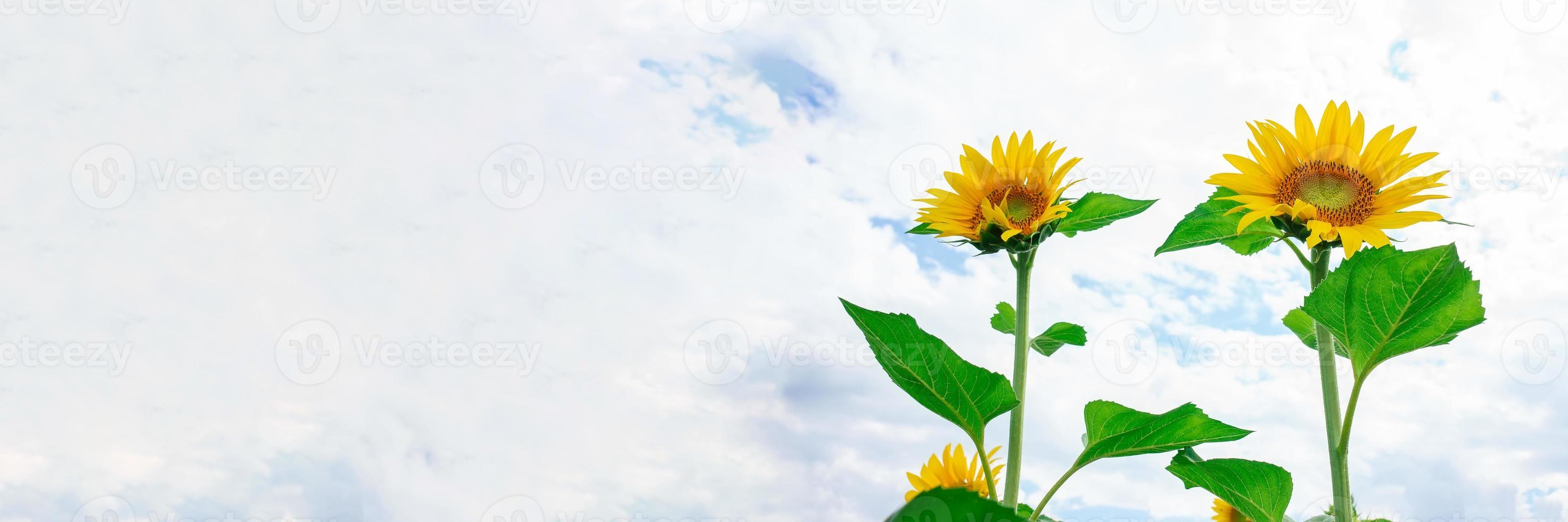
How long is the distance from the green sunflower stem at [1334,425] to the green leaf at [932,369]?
1.77ft

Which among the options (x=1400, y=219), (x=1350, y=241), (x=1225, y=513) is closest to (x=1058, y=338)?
(x=1350, y=241)

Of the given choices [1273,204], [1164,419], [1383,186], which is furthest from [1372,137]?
[1164,419]

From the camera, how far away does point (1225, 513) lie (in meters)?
3.44

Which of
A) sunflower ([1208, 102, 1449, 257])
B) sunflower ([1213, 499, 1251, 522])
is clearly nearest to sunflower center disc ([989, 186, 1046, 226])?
sunflower ([1208, 102, 1449, 257])

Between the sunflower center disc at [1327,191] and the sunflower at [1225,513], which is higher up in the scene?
the sunflower center disc at [1327,191]

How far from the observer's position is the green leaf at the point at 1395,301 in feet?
4.85

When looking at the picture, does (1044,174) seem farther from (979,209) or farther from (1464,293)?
(1464,293)

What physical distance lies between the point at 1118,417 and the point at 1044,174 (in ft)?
2.11

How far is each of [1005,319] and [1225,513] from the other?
1791mm

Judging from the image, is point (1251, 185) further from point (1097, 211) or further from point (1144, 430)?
point (1144, 430)

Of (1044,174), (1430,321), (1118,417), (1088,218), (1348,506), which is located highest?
(1044,174)

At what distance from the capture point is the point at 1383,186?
6.23 ft

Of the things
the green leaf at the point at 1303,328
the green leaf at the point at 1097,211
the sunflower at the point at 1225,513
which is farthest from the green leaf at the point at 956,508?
the sunflower at the point at 1225,513

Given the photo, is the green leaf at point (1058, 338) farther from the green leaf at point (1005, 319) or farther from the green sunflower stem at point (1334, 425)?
the green sunflower stem at point (1334, 425)
